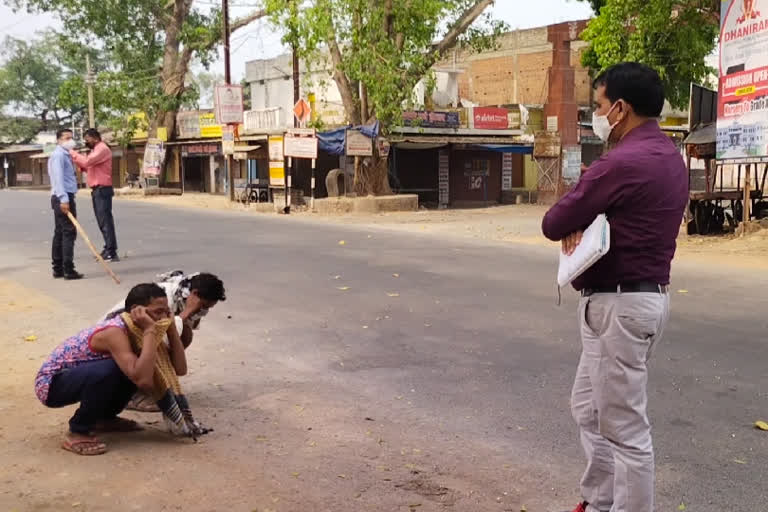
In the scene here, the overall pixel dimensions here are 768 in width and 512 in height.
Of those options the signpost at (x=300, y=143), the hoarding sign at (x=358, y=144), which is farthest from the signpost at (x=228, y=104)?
the hoarding sign at (x=358, y=144)

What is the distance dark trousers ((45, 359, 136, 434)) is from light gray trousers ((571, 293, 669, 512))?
8.06ft

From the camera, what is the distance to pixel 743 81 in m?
14.8

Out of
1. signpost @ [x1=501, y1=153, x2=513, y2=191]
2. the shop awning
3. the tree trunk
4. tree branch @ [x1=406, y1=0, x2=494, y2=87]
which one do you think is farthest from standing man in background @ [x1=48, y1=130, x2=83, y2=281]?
signpost @ [x1=501, y1=153, x2=513, y2=191]

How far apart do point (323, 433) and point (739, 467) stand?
226 centimetres

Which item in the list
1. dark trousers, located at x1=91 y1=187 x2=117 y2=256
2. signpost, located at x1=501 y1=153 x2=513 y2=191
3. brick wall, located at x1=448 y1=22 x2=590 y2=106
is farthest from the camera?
brick wall, located at x1=448 y1=22 x2=590 y2=106

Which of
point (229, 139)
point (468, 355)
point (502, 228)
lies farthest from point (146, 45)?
point (468, 355)

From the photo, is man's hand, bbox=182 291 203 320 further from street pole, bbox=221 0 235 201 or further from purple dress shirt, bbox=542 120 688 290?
street pole, bbox=221 0 235 201

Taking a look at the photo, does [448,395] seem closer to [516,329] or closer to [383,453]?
[383,453]

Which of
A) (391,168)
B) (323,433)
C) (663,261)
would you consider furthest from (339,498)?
(391,168)

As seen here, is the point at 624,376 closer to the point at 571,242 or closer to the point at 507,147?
the point at 571,242

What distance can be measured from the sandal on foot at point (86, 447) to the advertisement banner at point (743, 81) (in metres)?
13.6

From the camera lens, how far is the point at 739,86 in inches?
586

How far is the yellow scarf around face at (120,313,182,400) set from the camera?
163 inches

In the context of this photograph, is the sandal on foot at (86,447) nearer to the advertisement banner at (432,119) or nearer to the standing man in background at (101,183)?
the standing man in background at (101,183)
